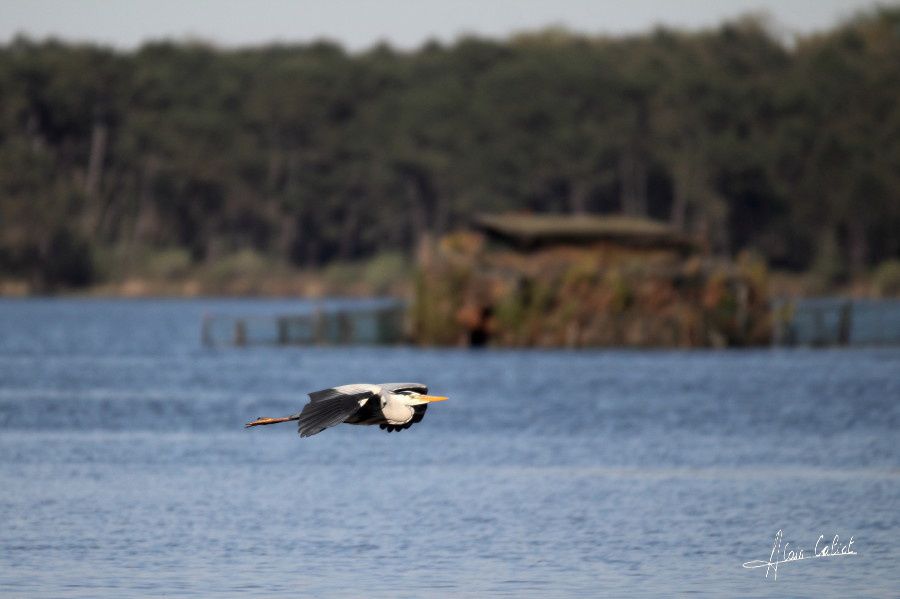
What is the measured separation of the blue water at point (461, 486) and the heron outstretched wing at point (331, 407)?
19.4 ft

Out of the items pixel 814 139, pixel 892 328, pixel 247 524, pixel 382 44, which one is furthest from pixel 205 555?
pixel 382 44

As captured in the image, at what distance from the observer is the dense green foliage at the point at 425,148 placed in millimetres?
149375

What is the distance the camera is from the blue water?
25.1 m

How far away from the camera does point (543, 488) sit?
35812mm

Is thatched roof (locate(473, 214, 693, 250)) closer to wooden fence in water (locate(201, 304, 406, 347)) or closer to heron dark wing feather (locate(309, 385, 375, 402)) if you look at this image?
wooden fence in water (locate(201, 304, 406, 347))

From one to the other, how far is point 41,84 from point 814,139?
6265cm

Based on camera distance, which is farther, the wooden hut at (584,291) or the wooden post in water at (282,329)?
the wooden post in water at (282,329)

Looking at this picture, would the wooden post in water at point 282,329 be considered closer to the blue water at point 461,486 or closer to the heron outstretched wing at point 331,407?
the blue water at point 461,486

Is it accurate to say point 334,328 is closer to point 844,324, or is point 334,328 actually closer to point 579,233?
point 579,233

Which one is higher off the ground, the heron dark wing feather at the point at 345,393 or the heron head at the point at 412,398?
the heron dark wing feather at the point at 345,393

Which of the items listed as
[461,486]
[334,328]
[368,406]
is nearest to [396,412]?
[368,406]

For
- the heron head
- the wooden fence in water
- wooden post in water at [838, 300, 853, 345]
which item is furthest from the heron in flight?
wooden post in water at [838, 300, 853, 345]
